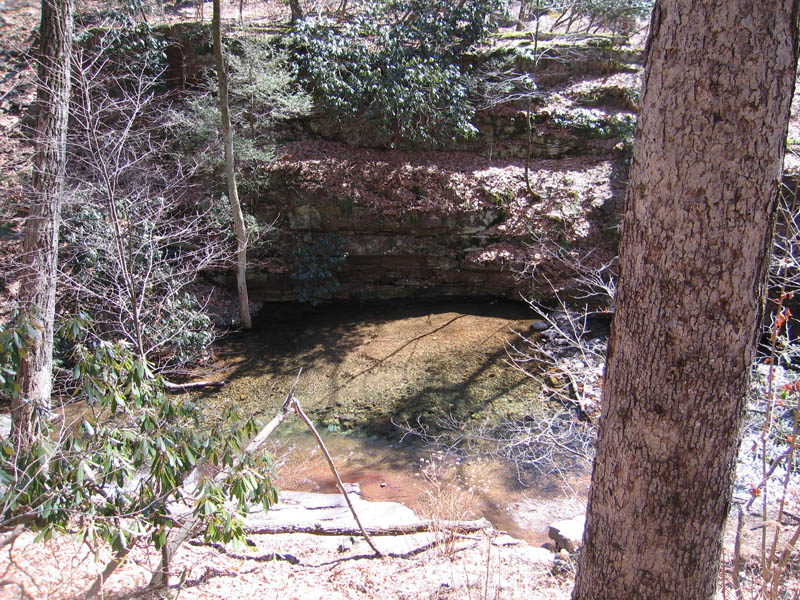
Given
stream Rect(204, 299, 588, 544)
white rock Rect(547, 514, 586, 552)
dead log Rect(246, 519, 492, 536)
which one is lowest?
stream Rect(204, 299, 588, 544)

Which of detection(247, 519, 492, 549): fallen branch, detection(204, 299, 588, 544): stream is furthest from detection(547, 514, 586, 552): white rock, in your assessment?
detection(247, 519, 492, 549): fallen branch

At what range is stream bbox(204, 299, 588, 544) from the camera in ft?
20.7

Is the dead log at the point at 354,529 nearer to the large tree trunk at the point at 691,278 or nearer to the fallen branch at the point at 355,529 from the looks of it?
the fallen branch at the point at 355,529

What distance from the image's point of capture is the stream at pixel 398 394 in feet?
20.7

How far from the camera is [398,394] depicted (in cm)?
870

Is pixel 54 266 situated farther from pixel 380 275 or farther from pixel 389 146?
pixel 389 146

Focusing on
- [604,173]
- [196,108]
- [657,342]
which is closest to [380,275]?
[196,108]

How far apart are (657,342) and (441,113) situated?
39.0 feet

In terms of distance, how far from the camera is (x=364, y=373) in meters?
9.35

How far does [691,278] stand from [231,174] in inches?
391

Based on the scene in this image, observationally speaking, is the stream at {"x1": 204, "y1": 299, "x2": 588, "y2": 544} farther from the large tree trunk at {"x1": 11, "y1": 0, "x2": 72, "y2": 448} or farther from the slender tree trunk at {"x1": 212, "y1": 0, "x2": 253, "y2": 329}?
the large tree trunk at {"x1": 11, "y1": 0, "x2": 72, "y2": 448}

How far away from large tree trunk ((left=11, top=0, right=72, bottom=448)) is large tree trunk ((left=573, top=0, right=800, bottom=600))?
567 centimetres

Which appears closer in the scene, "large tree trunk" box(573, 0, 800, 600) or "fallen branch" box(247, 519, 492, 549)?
"large tree trunk" box(573, 0, 800, 600)

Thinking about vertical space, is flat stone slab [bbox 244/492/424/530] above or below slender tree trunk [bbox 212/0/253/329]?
below
